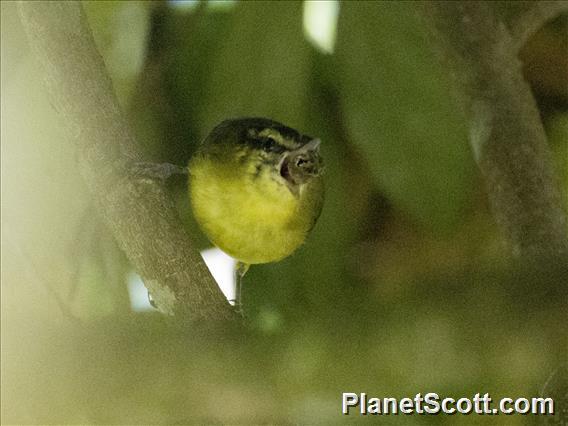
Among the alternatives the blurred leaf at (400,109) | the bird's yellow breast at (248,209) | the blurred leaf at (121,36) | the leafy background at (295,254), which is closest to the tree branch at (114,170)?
the leafy background at (295,254)

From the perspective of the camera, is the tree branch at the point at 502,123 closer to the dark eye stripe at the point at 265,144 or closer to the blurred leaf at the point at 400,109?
the blurred leaf at the point at 400,109

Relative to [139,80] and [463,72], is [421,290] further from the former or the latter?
[139,80]

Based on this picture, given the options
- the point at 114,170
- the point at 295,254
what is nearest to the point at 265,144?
the point at 114,170

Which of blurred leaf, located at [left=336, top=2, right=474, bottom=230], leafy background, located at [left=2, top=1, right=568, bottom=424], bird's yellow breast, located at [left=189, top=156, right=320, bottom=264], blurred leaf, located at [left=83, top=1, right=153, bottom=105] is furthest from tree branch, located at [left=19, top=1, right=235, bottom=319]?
blurred leaf, located at [left=336, top=2, right=474, bottom=230]

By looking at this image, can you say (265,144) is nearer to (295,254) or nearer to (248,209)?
(248,209)

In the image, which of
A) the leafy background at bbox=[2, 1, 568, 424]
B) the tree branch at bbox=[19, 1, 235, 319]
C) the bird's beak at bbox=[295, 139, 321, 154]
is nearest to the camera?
the leafy background at bbox=[2, 1, 568, 424]

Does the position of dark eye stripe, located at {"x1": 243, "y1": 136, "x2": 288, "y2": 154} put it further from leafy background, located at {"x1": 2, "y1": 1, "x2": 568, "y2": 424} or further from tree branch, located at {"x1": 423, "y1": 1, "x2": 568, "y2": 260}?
tree branch, located at {"x1": 423, "y1": 1, "x2": 568, "y2": 260}
